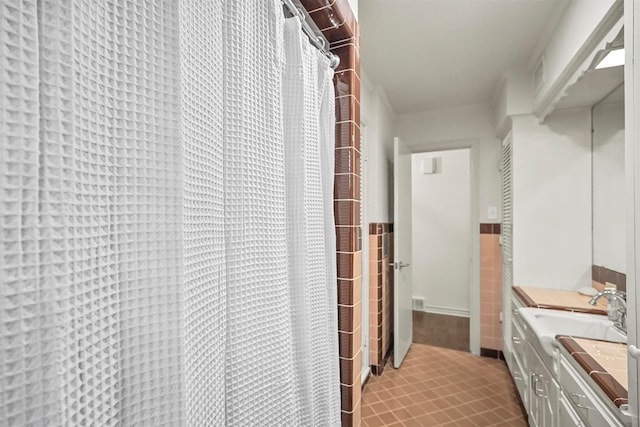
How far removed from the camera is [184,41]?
494mm

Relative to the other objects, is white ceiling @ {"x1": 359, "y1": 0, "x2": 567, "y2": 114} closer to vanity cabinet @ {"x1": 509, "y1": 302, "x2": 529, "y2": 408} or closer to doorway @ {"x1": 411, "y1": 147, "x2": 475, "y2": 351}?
doorway @ {"x1": 411, "y1": 147, "x2": 475, "y2": 351}

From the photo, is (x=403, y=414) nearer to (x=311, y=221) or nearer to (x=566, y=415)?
(x=566, y=415)

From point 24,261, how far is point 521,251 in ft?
8.59

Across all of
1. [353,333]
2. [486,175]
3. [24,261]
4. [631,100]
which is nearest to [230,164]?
[24,261]

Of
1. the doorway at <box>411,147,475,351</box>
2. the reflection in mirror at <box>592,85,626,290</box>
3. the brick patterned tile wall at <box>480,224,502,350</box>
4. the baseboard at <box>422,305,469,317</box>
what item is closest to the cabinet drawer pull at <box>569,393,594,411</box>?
the reflection in mirror at <box>592,85,626,290</box>

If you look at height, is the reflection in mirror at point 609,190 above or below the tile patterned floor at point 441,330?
above

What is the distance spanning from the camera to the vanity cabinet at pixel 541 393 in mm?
1329

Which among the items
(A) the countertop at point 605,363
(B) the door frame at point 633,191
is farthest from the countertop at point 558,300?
(B) the door frame at point 633,191

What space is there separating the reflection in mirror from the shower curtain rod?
1.72m

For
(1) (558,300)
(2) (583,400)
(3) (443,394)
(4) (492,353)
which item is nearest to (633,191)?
(2) (583,400)

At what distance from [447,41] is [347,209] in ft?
4.93

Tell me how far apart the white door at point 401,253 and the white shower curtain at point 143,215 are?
1.91 m

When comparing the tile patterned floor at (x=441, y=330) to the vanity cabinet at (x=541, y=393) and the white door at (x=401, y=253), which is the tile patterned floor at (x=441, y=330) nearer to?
the white door at (x=401, y=253)

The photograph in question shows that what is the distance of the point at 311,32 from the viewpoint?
0.99 meters
